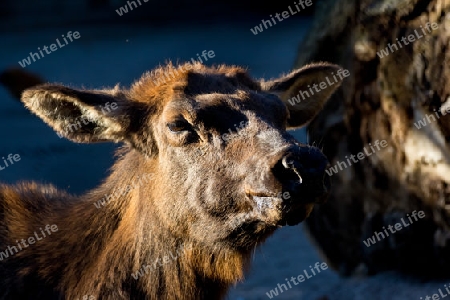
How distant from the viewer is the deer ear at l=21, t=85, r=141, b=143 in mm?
4945

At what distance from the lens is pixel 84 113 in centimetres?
507

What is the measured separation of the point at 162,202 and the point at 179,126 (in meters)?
0.50

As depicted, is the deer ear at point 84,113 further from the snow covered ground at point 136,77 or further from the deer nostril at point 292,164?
the snow covered ground at point 136,77

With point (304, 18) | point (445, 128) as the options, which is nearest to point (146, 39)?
point (304, 18)

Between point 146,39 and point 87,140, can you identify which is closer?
point 87,140

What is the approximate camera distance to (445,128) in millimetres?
7047

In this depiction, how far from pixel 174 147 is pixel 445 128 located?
3.23 meters

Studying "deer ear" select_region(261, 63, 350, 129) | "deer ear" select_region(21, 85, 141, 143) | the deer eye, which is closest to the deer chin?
the deer eye

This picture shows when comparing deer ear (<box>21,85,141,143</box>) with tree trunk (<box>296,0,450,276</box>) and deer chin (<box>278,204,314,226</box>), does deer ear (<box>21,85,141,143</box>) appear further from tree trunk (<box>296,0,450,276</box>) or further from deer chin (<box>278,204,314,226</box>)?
tree trunk (<box>296,0,450,276</box>)

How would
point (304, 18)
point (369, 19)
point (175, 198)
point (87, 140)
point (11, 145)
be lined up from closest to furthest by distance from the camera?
point (175, 198) < point (87, 140) < point (369, 19) < point (11, 145) < point (304, 18)

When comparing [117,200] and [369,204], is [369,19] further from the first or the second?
[117,200]

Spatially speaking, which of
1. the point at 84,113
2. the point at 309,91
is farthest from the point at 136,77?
the point at 84,113

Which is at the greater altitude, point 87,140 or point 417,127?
point 87,140

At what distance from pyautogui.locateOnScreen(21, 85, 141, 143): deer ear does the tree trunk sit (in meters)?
3.32
